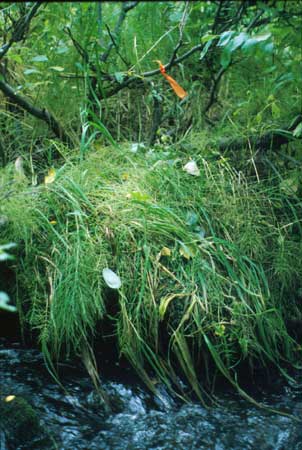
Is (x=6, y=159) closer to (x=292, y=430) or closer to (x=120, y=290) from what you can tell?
Result: (x=120, y=290)

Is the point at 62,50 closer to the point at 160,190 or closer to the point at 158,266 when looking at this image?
the point at 160,190

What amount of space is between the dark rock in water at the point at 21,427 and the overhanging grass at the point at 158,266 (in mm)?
276

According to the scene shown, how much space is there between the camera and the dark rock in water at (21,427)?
1.53m

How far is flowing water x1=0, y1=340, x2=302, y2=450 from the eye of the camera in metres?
1.63

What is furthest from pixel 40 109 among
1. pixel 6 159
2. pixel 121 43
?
pixel 121 43

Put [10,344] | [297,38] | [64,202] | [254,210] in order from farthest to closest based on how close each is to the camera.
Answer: [254,210] → [64,202] → [10,344] → [297,38]

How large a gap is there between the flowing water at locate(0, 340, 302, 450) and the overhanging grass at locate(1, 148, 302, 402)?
9 centimetres

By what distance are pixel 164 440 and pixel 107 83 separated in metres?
1.81

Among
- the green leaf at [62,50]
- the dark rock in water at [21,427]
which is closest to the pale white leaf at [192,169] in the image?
the green leaf at [62,50]

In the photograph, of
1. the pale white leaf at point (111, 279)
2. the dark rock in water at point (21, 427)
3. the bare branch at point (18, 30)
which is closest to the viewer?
the dark rock in water at point (21, 427)

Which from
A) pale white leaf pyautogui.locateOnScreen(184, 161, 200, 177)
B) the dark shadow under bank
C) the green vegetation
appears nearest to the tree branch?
the green vegetation

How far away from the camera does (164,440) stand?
1.65 metres

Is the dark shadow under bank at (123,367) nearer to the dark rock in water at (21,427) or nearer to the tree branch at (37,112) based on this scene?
the dark rock in water at (21,427)

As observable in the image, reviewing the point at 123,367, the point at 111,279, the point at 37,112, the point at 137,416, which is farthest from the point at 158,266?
the point at 37,112
